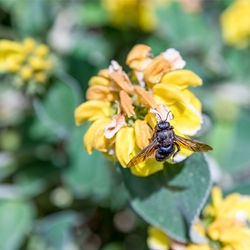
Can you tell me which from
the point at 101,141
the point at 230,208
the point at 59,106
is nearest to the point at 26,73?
the point at 59,106

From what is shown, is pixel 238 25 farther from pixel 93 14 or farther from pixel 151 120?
pixel 151 120

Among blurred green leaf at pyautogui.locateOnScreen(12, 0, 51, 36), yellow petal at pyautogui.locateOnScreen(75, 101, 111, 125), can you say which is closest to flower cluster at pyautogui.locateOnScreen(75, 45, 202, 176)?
yellow petal at pyautogui.locateOnScreen(75, 101, 111, 125)

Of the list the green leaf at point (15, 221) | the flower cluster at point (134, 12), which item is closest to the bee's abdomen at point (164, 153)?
the green leaf at point (15, 221)

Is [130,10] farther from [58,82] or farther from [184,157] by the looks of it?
[184,157]

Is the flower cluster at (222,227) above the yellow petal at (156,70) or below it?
below

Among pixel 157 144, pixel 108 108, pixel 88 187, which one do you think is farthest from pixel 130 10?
pixel 157 144

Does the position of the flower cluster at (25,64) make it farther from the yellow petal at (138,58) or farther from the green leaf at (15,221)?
the yellow petal at (138,58)
